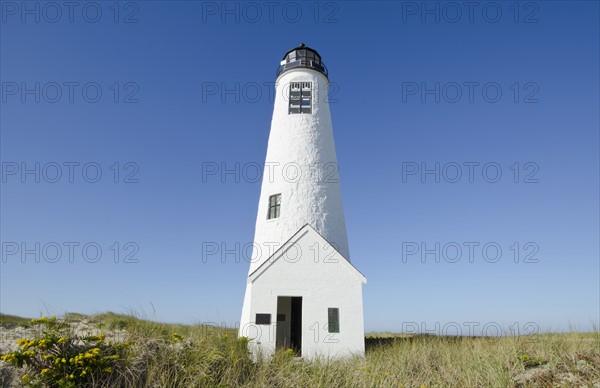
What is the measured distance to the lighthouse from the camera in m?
13.1

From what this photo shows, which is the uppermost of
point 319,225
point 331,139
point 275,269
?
point 331,139

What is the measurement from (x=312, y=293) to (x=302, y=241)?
2.01 meters

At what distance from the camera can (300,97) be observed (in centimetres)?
1891

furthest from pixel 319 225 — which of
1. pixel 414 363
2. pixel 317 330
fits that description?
pixel 414 363

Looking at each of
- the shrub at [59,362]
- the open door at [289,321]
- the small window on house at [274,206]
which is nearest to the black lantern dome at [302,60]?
the small window on house at [274,206]

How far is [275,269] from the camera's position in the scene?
13789mm

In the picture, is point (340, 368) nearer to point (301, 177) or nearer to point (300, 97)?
point (301, 177)

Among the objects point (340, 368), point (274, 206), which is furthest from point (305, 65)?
point (340, 368)

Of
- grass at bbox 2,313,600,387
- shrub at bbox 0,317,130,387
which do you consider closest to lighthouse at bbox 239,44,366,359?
grass at bbox 2,313,600,387

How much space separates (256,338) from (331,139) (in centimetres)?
1026

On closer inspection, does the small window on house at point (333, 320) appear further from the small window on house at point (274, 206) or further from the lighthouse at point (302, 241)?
the small window on house at point (274, 206)

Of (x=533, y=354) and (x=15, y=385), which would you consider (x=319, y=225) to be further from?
(x=15, y=385)

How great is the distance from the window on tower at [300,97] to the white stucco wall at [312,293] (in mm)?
7156

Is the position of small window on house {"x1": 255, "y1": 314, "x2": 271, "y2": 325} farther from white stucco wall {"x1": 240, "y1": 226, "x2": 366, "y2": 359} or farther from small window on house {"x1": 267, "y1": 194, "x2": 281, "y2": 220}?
small window on house {"x1": 267, "y1": 194, "x2": 281, "y2": 220}
